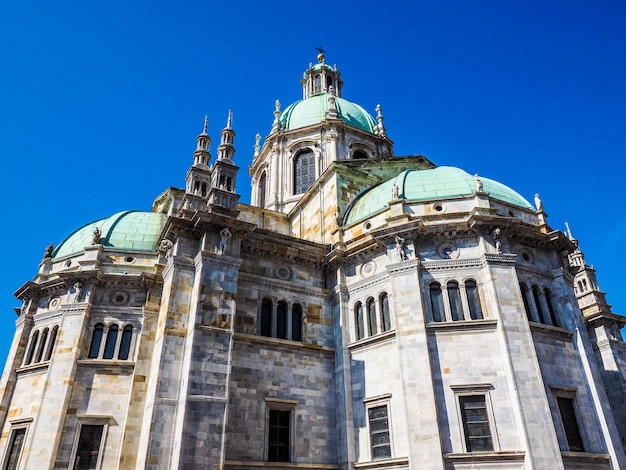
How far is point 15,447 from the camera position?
24062mm

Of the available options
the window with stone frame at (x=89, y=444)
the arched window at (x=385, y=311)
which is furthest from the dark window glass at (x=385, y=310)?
the window with stone frame at (x=89, y=444)

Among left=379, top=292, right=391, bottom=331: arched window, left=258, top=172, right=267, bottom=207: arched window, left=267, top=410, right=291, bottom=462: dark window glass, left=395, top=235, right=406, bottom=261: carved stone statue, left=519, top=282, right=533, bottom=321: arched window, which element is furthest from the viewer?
left=258, top=172, right=267, bottom=207: arched window

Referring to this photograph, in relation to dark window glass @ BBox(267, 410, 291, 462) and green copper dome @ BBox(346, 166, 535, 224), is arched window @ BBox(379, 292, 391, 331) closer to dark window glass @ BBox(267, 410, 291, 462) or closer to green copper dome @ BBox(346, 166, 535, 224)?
green copper dome @ BBox(346, 166, 535, 224)

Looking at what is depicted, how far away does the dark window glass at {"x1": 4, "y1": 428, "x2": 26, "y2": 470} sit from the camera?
23547 mm

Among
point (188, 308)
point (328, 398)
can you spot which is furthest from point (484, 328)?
point (188, 308)

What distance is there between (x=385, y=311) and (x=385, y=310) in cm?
5

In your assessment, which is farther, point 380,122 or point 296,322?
point 380,122

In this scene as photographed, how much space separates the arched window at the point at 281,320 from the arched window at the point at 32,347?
13.8 m

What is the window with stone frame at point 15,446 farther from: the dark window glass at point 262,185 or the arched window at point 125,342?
the dark window glass at point 262,185

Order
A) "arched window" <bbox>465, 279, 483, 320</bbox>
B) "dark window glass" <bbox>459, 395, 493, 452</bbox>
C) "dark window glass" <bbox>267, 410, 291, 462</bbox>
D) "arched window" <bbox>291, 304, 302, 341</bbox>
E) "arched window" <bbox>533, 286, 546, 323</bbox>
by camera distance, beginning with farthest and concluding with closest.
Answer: "arched window" <bbox>291, 304, 302, 341</bbox>, "arched window" <bbox>533, 286, 546, 323</bbox>, "arched window" <bbox>465, 279, 483, 320</bbox>, "dark window glass" <bbox>267, 410, 291, 462</bbox>, "dark window glass" <bbox>459, 395, 493, 452</bbox>

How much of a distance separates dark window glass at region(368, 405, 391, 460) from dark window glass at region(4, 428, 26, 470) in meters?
16.7

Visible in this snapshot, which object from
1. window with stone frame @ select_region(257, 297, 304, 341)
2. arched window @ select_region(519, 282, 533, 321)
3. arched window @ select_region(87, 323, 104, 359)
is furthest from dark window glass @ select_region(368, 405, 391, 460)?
arched window @ select_region(87, 323, 104, 359)

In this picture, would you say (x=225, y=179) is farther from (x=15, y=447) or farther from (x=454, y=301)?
(x=15, y=447)

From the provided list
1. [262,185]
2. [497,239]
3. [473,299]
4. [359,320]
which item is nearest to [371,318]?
[359,320]
